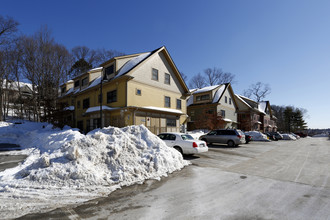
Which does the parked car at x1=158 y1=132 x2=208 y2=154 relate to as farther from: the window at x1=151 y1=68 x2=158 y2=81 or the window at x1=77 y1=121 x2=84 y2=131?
the window at x1=77 y1=121 x2=84 y2=131

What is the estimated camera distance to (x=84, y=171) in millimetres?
5531

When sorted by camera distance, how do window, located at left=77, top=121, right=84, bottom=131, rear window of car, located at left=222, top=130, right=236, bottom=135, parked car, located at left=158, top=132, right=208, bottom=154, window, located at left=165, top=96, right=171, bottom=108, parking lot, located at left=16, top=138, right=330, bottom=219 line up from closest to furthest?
parking lot, located at left=16, top=138, right=330, bottom=219 < parked car, located at left=158, top=132, right=208, bottom=154 < rear window of car, located at left=222, top=130, right=236, bottom=135 < window, located at left=165, top=96, right=171, bottom=108 < window, located at left=77, top=121, right=84, bottom=131

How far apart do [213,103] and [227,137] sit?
620 inches

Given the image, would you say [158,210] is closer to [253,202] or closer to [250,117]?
[253,202]

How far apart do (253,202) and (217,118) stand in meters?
23.9

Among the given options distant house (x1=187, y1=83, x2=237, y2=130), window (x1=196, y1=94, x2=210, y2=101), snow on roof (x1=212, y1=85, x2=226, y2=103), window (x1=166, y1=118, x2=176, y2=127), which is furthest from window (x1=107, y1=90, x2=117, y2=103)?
window (x1=196, y1=94, x2=210, y2=101)

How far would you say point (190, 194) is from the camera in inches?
193

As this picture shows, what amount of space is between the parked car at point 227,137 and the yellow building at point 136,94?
17.4ft

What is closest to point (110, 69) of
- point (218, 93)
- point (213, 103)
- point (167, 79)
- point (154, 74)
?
point (154, 74)

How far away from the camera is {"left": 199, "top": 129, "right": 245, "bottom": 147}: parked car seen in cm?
1686

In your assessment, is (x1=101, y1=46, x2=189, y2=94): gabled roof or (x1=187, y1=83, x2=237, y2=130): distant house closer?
(x1=101, y1=46, x2=189, y2=94): gabled roof

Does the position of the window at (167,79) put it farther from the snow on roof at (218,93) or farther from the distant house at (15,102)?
the distant house at (15,102)

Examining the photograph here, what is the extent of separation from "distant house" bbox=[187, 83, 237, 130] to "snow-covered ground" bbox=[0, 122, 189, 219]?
2512 centimetres

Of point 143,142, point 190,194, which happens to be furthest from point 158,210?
point 143,142
